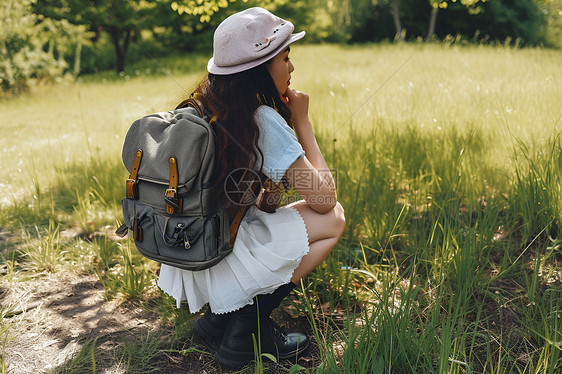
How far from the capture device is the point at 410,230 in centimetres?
286

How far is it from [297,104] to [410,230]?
1.25 m

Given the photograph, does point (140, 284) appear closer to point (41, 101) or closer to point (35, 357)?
point (35, 357)

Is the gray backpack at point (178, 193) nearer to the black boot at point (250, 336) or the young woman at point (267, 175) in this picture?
the young woman at point (267, 175)

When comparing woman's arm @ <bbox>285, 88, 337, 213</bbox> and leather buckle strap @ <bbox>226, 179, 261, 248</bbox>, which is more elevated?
woman's arm @ <bbox>285, 88, 337, 213</bbox>

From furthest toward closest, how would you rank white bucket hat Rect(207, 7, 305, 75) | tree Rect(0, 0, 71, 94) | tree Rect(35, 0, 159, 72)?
tree Rect(35, 0, 159, 72)
tree Rect(0, 0, 71, 94)
white bucket hat Rect(207, 7, 305, 75)

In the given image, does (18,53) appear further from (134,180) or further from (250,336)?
(250,336)

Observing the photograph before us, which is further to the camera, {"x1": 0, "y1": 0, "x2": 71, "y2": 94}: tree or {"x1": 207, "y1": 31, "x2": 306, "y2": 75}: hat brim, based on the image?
{"x1": 0, "y1": 0, "x2": 71, "y2": 94}: tree

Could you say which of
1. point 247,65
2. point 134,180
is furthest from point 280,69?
point 134,180

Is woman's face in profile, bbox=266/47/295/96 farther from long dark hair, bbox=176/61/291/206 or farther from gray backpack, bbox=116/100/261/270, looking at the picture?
gray backpack, bbox=116/100/261/270

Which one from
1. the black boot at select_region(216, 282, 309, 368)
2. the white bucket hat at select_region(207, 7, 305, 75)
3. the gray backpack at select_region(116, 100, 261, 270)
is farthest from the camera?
the black boot at select_region(216, 282, 309, 368)

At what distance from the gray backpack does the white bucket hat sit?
232mm

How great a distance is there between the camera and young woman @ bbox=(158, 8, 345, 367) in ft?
5.97

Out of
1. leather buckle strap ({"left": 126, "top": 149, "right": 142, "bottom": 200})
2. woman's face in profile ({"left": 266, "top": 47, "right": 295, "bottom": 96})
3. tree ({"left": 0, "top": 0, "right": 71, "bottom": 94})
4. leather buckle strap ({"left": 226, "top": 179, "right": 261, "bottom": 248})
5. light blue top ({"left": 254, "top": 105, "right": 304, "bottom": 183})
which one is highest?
woman's face in profile ({"left": 266, "top": 47, "right": 295, "bottom": 96})

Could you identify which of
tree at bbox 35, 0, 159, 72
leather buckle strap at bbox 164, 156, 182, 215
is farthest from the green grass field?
tree at bbox 35, 0, 159, 72
